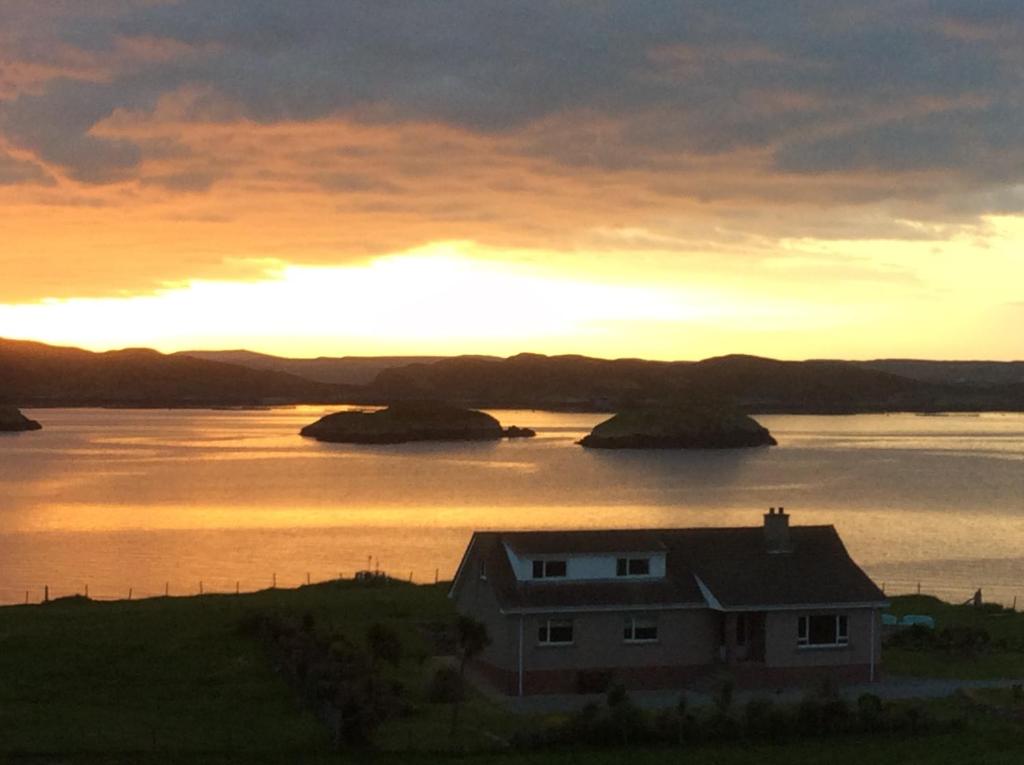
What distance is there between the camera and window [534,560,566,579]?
113 feet

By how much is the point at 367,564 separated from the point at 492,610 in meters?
39.7

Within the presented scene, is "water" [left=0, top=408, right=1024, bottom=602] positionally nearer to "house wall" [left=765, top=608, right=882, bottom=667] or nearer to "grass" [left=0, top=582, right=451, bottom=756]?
"grass" [left=0, top=582, right=451, bottom=756]

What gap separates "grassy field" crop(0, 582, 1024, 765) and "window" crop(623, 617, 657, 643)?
422cm

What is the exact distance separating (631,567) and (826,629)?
5.07m

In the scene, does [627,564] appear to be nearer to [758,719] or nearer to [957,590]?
[758,719]

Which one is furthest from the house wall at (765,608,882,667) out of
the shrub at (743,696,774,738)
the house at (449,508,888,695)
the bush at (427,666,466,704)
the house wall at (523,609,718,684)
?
the bush at (427,666,466,704)

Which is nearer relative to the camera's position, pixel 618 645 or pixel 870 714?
pixel 870 714

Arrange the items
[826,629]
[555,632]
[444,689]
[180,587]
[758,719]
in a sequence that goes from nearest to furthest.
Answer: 1. [758,719]
2. [444,689]
3. [555,632]
4. [826,629]
5. [180,587]

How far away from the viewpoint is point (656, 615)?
1361 inches

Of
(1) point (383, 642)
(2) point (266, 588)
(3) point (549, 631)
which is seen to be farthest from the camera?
(2) point (266, 588)

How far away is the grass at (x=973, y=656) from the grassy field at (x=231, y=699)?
8 cm

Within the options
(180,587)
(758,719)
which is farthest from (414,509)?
(758,719)

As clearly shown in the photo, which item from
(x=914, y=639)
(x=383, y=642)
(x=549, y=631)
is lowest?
(x=914, y=639)

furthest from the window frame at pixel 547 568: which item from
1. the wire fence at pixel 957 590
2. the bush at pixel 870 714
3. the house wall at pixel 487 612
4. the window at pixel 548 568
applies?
the wire fence at pixel 957 590
